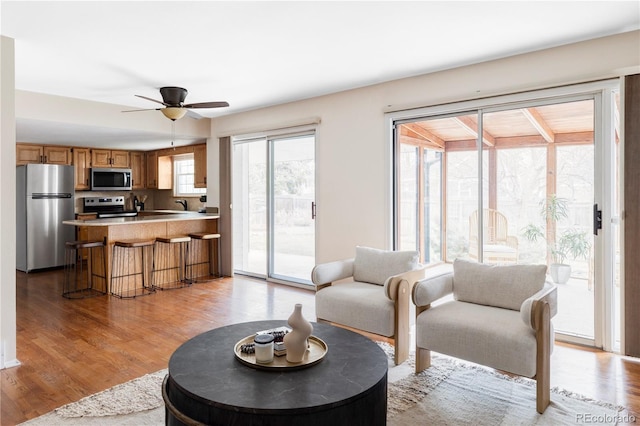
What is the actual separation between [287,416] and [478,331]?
1.42 meters

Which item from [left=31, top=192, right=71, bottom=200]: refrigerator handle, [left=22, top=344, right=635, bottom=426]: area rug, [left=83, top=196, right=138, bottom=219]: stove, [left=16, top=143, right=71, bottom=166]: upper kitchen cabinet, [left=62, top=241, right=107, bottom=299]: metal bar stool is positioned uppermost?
[left=16, top=143, right=71, bottom=166]: upper kitchen cabinet

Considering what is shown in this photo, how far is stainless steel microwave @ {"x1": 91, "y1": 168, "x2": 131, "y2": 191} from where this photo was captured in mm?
7652

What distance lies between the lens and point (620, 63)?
3.13 meters

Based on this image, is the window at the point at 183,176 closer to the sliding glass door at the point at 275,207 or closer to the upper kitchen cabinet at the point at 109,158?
the upper kitchen cabinet at the point at 109,158

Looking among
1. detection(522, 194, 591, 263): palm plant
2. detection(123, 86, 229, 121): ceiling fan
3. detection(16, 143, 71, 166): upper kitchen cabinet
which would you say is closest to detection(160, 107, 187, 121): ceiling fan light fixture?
detection(123, 86, 229, 121): ceiling fan

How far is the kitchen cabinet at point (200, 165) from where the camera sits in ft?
22.7

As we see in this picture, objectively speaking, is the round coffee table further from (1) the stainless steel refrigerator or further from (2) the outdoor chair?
(1) the stainless steel refrigerator

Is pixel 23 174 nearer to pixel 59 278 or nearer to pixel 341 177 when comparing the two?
pixel 59 278

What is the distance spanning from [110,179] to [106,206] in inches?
21.5

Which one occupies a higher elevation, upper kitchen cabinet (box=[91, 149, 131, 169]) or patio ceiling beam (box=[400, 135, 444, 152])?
upper kitchen cabinet (box=[91, 149, 131, 169])

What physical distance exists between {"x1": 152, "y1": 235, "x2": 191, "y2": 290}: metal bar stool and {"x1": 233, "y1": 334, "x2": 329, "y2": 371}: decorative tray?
383cm

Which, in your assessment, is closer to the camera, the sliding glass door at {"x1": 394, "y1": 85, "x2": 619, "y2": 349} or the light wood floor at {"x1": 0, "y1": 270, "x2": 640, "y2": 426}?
the light wood floor at {"x1": 0, "y1": 270, "x2": 640, "y2": 426}

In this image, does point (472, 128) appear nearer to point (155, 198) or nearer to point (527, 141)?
point (527, 141)

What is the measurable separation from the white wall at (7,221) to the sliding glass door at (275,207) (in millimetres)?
3186
